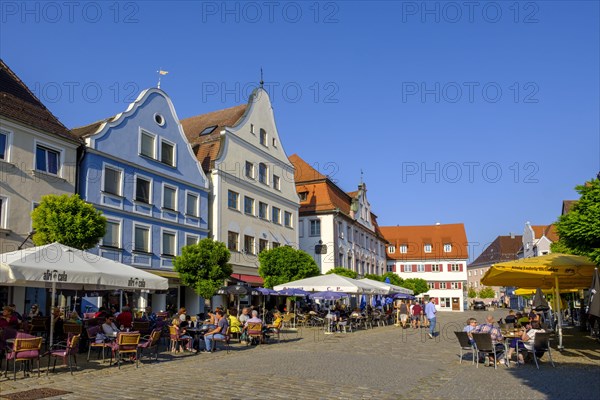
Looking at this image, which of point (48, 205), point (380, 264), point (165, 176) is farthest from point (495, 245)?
point (48, 205)

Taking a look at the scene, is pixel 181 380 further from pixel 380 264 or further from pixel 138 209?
pixel 380 264

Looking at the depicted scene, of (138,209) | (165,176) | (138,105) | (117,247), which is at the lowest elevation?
(117,247)

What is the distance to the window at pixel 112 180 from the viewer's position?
26706mm

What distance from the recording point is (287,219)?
141 feet

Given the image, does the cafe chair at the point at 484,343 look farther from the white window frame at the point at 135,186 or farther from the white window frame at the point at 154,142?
the white window frame at the point at 154,142

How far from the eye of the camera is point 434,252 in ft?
280

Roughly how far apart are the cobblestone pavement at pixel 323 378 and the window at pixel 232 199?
706 inches

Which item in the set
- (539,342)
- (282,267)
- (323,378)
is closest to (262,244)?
(282,267)

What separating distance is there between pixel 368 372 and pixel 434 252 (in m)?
74.4

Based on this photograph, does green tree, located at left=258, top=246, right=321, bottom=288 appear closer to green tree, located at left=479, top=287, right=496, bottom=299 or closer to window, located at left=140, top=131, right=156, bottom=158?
window, located at left=140, top=131, right=156, bottom=158

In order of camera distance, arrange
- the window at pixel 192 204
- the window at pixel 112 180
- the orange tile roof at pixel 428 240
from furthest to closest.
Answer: the orange tile roof at pixel 428 240 < the window at pixel 192 204 < the window at pixel 112 180

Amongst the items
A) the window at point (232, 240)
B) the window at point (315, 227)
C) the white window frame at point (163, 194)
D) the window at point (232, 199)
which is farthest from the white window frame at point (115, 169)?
the window at point (315, 227)

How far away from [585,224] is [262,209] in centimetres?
2538

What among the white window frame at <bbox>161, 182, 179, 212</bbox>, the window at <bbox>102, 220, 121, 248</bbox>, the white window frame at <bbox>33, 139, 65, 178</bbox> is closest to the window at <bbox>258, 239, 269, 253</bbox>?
the white window frame at <bbox>161, 182, 179, 212</bbox>
